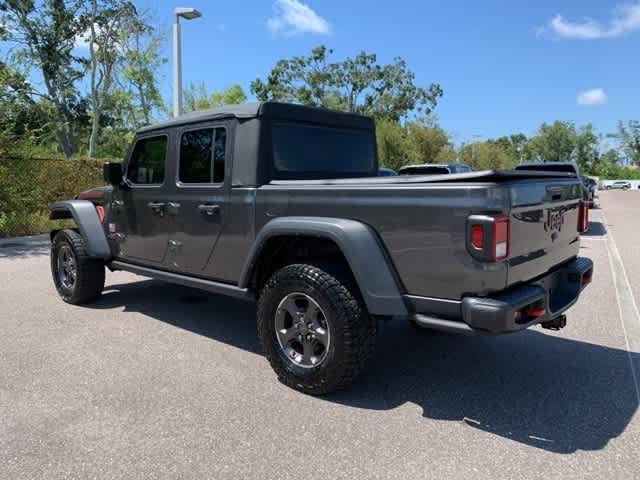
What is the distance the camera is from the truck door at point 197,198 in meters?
3.99

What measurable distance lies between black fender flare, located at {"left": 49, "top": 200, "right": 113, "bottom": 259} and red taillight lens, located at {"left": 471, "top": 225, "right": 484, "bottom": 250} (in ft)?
12.8

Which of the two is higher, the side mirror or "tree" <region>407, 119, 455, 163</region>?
"tree" <region>407, 119, 455, 163</region>

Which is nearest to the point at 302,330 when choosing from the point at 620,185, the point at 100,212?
the point at 100,212

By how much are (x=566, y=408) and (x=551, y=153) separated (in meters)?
105

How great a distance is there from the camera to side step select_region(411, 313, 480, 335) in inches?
111

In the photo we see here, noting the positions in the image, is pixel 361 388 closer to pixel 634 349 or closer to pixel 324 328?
pixel 324 328

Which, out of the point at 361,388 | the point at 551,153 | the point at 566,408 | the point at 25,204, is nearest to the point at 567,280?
the point at 566,408

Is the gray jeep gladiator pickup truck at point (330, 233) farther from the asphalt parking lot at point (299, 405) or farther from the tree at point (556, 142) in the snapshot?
the tree at point (556, 142)

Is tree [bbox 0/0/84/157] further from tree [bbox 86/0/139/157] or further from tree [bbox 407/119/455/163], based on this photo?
tree [bbox 407/119/455/163]

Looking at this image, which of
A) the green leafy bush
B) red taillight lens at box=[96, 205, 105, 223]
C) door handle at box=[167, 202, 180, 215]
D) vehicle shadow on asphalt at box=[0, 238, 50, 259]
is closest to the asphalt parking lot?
red taillight lens at box=[96, 205, 105, 223]

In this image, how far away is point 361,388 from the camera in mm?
3553

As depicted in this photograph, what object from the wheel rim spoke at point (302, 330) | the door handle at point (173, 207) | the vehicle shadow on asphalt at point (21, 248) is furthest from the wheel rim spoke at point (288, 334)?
the vehicle shadow on asphalt at point (21, 248)

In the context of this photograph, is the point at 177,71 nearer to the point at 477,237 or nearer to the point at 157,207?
the point at 157,207

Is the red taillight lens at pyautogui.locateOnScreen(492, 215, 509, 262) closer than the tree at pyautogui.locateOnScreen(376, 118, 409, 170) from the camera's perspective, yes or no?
Yes
